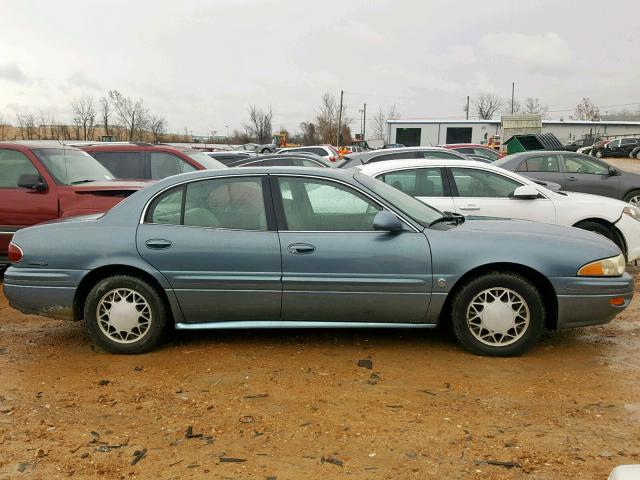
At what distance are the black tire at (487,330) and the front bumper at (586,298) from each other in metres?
0.16

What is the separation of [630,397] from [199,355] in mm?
3074

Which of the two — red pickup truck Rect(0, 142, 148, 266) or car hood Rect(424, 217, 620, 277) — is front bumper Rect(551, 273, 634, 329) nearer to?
car hood Rect(424, 217, 620, 277)

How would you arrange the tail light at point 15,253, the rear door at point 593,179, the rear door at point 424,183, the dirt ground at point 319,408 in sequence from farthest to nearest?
the rear door at point 593,179 → the rear door at point 424,183 → the tail light at point 15,253 → the dirt ground at point 319,408

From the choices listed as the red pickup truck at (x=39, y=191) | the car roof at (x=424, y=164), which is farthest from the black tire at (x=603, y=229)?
the red pickup truck at (x=39, y=191)

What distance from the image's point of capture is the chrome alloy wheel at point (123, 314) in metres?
4.34

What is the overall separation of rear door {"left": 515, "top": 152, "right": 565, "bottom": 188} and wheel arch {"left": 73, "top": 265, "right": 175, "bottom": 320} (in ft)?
27.6

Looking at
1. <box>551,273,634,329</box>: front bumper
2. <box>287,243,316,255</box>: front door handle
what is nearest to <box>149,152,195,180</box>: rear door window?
<box>287,243,316,255</box>: front door handle

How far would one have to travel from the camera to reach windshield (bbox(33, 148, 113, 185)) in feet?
22.9

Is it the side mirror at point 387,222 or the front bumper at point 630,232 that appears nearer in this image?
the side mirror at point 387,222

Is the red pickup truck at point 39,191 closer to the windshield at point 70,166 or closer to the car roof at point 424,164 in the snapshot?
the windshield at point 70,166

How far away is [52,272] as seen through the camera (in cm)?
436

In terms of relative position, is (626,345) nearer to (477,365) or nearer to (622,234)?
(477,365)

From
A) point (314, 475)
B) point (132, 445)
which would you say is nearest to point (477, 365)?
point (314, 475)

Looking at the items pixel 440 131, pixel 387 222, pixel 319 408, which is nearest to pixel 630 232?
pixel 387 222
